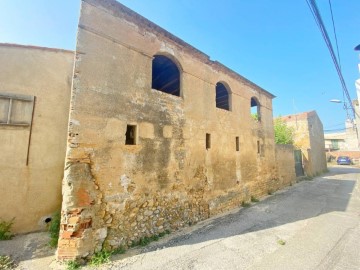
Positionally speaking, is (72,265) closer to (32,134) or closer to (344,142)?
(32,134)

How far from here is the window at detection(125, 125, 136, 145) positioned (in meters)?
4.98

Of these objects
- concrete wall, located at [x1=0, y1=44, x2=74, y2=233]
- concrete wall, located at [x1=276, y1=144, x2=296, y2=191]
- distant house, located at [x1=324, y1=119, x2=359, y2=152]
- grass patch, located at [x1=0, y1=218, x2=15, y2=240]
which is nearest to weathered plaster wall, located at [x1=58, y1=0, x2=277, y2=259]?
concrete wall, located at [x1=0, y1=44, x2=74, y2=233]

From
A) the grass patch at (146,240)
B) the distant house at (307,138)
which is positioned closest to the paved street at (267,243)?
the grass patch at (146,240)

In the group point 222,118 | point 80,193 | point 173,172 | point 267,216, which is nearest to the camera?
point 80,193

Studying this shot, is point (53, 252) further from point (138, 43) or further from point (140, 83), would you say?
point (138, 43)

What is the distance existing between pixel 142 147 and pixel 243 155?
203 inches

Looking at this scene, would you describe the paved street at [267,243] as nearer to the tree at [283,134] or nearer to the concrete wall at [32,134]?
the concrete wall at [32,134]

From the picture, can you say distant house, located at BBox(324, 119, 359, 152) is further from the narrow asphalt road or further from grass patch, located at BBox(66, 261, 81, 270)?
grass patch, located at BBox(66, 261, 81, 270)

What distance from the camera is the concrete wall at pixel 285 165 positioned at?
11.1m

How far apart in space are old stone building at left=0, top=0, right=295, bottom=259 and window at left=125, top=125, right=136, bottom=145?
49 millimetres

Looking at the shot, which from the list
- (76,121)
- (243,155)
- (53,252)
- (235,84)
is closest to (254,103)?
(235,84)

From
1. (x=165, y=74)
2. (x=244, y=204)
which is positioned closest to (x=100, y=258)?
(x=244, y=204)

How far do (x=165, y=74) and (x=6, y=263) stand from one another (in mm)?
6794

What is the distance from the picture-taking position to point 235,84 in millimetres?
8633
